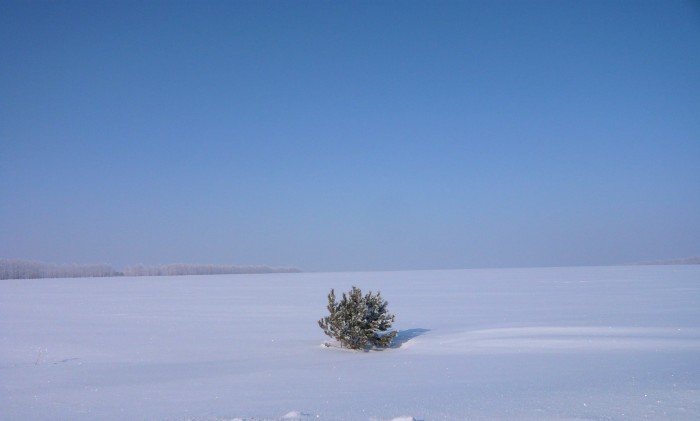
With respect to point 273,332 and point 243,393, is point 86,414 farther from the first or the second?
point 273,332

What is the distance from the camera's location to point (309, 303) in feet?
90.5

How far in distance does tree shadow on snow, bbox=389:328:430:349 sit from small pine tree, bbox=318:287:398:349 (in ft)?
1.45

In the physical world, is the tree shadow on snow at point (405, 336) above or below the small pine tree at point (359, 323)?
below

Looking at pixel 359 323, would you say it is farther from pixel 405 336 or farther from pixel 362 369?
pixel 362 369

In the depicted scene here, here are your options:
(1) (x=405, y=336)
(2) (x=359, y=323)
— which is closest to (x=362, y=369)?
(2) (x=359, y=323)

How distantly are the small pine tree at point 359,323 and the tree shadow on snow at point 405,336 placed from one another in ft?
1.45

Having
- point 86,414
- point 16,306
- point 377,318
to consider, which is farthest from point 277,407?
point 16,306

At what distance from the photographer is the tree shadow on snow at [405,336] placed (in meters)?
13.8

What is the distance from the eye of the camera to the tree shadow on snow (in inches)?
543

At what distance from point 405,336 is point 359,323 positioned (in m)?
2.26

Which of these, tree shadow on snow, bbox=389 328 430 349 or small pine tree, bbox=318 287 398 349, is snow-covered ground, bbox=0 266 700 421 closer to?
tree shadow on snow, bbox=389 328 430 349

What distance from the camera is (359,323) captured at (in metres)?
13.1

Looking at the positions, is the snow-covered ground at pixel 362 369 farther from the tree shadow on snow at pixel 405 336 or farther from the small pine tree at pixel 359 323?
the small pine tree at pixel 359 323

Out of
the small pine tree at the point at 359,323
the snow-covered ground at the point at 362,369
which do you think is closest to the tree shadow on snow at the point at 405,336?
the snow-covered ground at the point at 362,369
